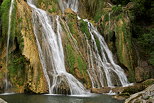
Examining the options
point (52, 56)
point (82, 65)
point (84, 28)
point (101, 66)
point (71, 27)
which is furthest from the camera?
point (84, 28)

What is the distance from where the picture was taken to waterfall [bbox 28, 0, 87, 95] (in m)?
17.4

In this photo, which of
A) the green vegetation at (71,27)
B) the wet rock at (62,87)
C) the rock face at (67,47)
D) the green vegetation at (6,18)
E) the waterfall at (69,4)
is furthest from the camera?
the waterfall at (69,4)

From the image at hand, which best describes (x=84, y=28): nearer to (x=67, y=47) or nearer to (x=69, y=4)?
(x=67, y=47)

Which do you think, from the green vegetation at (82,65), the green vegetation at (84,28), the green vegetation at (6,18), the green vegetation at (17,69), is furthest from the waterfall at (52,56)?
the green vegetation at (84,28)

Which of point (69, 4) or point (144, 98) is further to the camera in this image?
point (69, 4)

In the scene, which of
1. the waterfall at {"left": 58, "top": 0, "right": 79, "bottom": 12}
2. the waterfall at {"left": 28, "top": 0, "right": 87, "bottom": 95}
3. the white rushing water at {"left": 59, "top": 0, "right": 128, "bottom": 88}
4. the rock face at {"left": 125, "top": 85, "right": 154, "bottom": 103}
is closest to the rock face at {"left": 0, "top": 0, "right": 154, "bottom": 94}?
the waterfall at {"left": 28, "top": 0, "right": 87, "bottom": 95}

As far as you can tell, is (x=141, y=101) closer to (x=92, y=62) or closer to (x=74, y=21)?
(x=92, y=62)

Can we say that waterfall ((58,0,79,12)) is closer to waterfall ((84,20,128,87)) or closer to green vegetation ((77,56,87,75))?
waterfall ((84,20,128,87))

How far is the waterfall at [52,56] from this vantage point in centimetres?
1736

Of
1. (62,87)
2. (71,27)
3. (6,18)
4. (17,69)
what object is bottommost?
(62,87)

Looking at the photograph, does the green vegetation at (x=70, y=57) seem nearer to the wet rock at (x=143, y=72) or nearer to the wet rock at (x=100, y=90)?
the wet rock at (x=100, y=90)

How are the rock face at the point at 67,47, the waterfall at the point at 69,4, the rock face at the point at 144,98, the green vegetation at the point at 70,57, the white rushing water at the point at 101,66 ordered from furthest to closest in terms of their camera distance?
the waterfall at the point at 69,4 → the white rushing water at the point at 101,66 → the green vegetation at the point at 70,57 → the rock face at the point at 67,47 → the rock face at the point at 144,98

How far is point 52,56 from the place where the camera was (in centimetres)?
1947

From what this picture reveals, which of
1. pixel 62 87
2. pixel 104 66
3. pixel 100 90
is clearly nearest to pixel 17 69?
pixel 62 87
